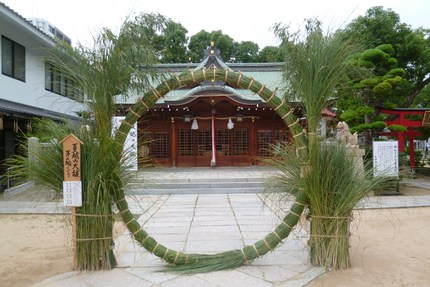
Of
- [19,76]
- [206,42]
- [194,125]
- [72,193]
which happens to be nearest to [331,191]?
[72,193]

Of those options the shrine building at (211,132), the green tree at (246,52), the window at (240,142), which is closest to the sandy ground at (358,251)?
the shrine building at (211,132)

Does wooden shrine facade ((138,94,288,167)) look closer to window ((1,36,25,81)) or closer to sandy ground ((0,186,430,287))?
window ((1,36,25,81))

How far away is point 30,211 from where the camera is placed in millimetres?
7355

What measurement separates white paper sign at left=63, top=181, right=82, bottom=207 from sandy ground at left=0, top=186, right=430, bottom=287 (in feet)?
1.71

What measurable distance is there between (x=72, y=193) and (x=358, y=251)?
142 inches

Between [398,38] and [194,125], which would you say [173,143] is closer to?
[194,125]

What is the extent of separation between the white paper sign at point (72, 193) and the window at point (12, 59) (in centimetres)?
951

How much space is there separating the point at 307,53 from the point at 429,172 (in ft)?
42.9

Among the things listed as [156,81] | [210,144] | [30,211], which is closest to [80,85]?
[156,81]

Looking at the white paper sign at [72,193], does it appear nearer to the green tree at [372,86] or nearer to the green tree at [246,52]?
the green tree at [372,86]

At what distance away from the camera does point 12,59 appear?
11.4 meters

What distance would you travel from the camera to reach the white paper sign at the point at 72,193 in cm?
341

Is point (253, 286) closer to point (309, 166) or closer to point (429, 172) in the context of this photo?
point (309, 166)

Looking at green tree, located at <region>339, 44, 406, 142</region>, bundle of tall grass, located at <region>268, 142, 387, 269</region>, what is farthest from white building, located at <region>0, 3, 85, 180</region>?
green tree, located at <region>339, 44, 406, 142</region>
